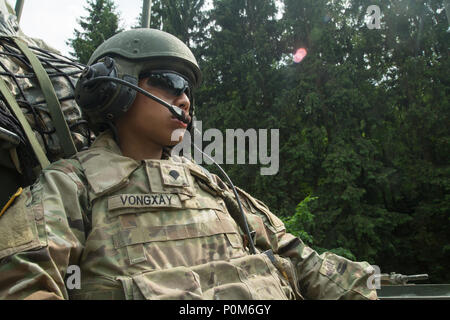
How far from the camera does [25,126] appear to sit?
2.02m

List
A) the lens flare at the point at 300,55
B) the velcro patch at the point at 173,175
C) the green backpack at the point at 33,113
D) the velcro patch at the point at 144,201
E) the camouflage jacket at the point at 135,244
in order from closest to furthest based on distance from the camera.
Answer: the camouflage jacket at the point at 135,244 < the velcro patch at the point at 144,201 < the velcro patch at the point at 173,175 < the green backpack at the point at 33,113 < the lens flare at the point at 300,55

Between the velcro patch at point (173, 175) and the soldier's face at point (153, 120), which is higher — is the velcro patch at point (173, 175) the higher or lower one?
the lower one

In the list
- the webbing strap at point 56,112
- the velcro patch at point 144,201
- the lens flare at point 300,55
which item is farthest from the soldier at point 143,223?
the lens flare at point 300,55

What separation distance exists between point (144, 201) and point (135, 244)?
18 cm

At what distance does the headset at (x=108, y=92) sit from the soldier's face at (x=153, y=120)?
0.19 feet

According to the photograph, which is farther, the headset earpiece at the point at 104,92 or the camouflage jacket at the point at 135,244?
the headset earpiece at the point at 104,92

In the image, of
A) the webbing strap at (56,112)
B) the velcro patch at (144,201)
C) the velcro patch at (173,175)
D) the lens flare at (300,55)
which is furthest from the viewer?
the lens flare at (300,55)

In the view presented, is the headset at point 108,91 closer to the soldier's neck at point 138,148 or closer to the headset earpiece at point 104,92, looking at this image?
the headset earpiece at point 104,92

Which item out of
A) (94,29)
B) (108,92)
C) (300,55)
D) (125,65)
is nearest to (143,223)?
(108,92)

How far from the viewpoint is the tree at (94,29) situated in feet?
50.8

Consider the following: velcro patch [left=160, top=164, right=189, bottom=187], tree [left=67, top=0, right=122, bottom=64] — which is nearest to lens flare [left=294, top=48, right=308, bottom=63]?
tree [left=67, top=0, right=122, bottom=64]

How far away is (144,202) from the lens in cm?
174

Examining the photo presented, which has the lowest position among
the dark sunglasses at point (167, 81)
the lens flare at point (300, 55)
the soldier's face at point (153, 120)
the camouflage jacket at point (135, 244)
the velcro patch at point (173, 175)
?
the camouflage jacket at point (135, 244)

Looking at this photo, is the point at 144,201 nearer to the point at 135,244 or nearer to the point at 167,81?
the point at 135,244
